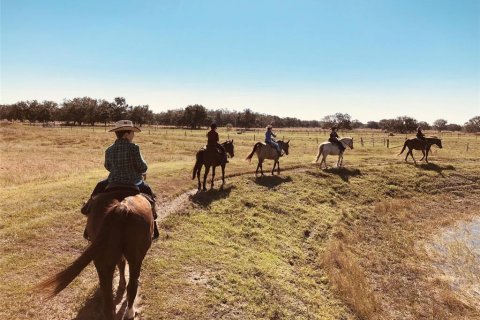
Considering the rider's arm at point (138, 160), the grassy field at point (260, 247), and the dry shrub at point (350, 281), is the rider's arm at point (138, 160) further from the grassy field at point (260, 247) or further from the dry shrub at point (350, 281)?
the dry shrub at point (350, 281)

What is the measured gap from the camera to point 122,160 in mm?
8117

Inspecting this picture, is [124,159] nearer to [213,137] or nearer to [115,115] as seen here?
[213,137]

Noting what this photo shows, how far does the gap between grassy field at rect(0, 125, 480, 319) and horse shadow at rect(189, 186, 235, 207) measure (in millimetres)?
128

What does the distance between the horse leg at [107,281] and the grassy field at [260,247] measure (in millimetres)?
1351

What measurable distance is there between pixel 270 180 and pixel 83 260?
19.2 metres

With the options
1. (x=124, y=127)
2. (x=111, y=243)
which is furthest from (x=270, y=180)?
(x=111, y=243)

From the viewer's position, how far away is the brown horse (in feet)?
20.0

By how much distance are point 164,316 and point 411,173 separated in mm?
29057

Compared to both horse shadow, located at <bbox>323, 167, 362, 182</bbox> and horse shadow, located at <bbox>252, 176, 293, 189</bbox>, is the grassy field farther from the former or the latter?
horse shadow, located at <bbox>323, 167, 362, 182</bbox>

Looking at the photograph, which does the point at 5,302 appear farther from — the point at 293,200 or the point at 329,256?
the point at 293,200

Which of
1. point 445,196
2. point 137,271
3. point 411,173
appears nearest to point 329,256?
point 137,271

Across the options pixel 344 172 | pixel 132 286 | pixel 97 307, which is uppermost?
pixel 132 286

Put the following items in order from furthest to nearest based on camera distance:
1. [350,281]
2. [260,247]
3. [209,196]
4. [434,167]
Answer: [434,167]
[209,196]
[260,247]
[350,281]

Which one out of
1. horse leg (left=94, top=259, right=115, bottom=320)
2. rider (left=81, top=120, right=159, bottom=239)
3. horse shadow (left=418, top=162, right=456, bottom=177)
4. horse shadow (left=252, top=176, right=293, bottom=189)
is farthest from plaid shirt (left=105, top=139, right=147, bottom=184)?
horse shadow (left=418, top=162, right=456, bottom=177)
